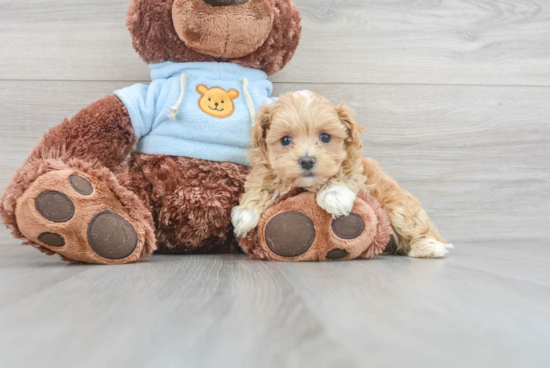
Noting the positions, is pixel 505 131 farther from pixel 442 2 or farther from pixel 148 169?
pixel 148 169

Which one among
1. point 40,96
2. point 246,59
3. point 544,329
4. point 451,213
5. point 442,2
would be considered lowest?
point 451,213

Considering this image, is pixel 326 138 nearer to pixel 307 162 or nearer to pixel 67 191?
pixel 307 162

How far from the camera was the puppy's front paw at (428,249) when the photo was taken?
833 mm

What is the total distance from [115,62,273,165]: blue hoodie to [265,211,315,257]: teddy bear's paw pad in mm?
202

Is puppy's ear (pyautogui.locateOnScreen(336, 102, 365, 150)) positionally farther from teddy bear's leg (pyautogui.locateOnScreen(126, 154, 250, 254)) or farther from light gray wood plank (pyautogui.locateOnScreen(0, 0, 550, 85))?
light gray wood plank (pyautogui.locateOnScreen(0, 0, 550, 85))

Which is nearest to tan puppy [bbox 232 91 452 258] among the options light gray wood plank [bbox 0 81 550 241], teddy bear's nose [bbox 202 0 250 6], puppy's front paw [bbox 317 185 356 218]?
puppy's front paw [bbox 317 185 356 218]

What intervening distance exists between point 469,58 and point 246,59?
27.6 inches

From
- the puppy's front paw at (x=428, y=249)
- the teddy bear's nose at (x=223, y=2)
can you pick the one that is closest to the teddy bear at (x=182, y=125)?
the teddy bear's nose at (x=223, y=2)

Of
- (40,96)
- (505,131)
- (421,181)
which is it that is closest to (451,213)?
(421,181)

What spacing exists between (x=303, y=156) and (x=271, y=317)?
0.37m

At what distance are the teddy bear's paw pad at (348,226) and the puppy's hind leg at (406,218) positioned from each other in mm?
135

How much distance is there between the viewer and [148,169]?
2.77ft

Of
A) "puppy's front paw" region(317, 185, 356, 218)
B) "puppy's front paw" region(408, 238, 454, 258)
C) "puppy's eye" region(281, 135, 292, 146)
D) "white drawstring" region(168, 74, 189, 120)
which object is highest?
"white drawstring" region(168, 74, 189, 120)

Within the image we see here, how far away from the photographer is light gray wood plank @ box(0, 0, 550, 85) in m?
1.12
